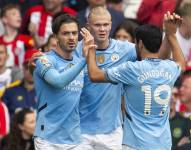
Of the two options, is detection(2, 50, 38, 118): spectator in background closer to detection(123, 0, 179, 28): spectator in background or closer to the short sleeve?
detection(123, 0, 179, 28): spectator in background

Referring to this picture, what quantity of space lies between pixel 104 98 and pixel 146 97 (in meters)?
1.23

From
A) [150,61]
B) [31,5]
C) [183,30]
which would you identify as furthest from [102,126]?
[31,5]

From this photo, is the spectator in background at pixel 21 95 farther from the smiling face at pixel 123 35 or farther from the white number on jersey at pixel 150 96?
the white number on jersey at pixel 150 96

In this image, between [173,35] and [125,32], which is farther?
[125,32]

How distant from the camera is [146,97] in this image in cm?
1041

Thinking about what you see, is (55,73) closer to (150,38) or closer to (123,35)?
(150,38)

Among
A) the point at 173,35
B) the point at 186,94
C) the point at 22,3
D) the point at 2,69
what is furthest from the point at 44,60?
the point at 22,3

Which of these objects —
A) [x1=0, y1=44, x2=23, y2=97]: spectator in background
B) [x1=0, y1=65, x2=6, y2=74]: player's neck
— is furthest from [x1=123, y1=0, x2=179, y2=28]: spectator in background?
[x1=0, y1=65, x2=6, y2=74]: player's neck

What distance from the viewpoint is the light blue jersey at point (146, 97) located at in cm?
1041

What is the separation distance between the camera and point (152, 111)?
34.3ft

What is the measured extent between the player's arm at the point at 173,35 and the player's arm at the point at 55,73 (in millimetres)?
984

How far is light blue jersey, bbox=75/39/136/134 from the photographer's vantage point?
11.6 metres

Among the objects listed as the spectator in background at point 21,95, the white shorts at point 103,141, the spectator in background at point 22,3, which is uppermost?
the spectator in background at point 22,3

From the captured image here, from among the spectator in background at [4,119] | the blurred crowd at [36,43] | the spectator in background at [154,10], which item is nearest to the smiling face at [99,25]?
the blurred crowd at [36,43]
